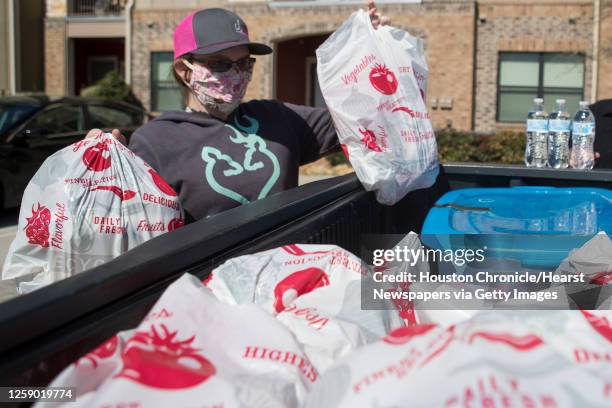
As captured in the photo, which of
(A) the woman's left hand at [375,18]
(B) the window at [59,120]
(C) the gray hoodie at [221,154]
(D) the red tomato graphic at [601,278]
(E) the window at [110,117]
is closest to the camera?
(D) the red tomato graphic at [601,278]

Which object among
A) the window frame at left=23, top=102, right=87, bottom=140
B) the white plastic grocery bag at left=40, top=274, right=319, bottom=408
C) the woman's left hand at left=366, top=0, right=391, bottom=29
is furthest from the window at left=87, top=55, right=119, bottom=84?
the white plastic grocery bag at left=40, top=274, right=319, bottom=408

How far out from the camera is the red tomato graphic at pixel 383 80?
275 cm

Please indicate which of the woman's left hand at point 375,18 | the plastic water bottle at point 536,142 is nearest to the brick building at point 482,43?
the plastic water bottle at point 536,142

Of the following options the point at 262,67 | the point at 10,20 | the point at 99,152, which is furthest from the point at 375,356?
the point at 10,20

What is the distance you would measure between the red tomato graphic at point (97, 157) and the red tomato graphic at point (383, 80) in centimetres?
111

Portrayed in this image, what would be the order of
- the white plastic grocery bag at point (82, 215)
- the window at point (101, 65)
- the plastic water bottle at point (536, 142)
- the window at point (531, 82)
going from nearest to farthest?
the white plastic grocery bag at point (82, 215)
the plastic water bottle at point (536, 142)
the window at point (531, 82)
the window at point (101, 65)

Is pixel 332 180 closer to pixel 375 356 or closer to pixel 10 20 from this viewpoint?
pixel 375 356

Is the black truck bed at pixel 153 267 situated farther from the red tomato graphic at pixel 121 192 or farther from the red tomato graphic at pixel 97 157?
the red tomato graphic at pixel 97 157

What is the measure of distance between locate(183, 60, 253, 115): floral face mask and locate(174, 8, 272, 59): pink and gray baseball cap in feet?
0.27

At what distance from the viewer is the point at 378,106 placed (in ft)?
8.96

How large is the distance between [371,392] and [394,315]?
562 millimetres

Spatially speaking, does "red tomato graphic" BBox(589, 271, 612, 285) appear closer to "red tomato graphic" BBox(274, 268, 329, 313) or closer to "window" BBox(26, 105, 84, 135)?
"red tomato graphic" BBox(274, 268, 329, 313)

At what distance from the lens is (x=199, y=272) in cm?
162

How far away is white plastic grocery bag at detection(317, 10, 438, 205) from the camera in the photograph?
273cm
